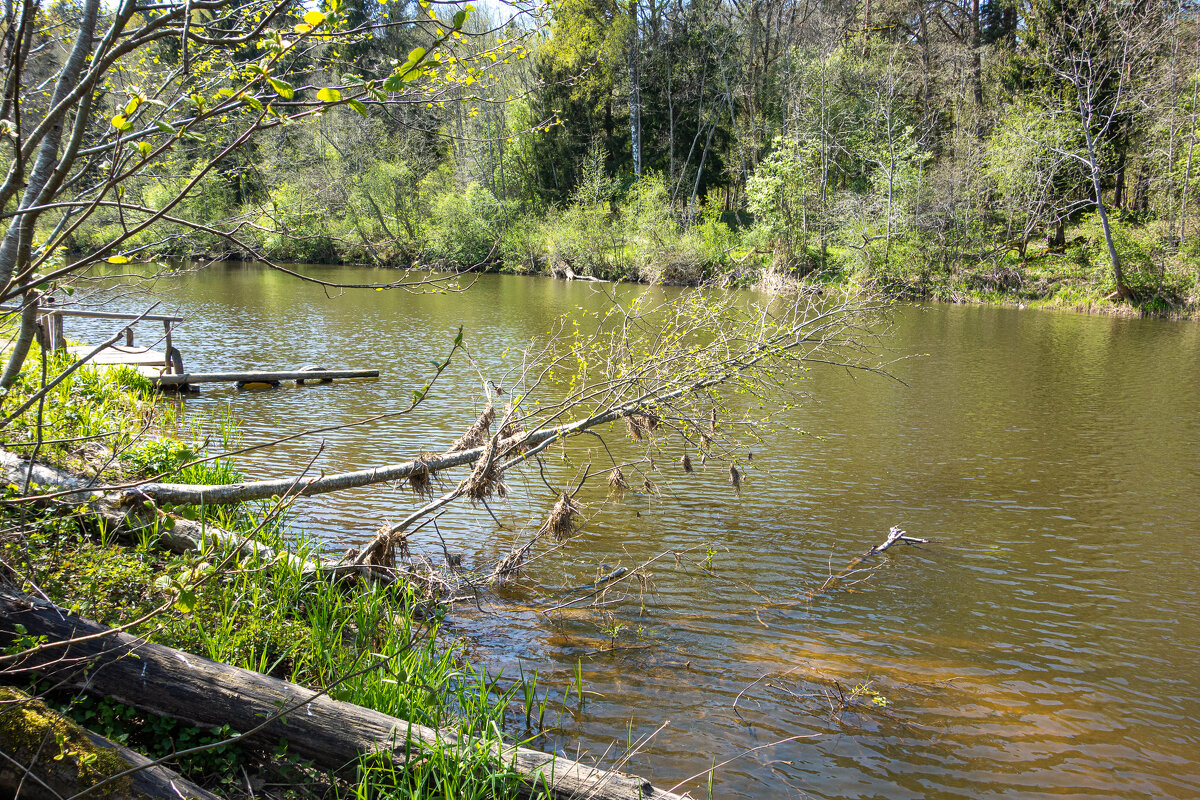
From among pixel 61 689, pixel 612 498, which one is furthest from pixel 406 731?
pixel 612 498

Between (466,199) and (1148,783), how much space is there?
135ft

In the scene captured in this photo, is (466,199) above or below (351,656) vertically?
above

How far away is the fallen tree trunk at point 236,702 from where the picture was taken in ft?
9.91

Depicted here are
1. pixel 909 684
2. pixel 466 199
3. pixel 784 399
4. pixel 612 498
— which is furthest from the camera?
pixel 466 199

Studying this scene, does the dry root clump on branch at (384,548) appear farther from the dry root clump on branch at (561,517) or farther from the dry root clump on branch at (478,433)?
the dry root clump on branch at (561,517)

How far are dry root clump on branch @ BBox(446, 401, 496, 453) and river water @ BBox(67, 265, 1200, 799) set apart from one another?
3.92 feet

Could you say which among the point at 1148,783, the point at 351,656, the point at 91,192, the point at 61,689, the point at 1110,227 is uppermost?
the point at 1110,227

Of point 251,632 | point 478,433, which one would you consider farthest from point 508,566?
point 251,632

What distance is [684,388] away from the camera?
675 cm

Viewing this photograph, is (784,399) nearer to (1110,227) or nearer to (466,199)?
(1110,227)

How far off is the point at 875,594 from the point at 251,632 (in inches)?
194

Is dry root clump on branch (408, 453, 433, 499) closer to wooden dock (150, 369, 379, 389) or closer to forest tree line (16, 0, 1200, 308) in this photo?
wooden dock (150, 369, 379, 389)

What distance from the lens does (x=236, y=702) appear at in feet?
10.1

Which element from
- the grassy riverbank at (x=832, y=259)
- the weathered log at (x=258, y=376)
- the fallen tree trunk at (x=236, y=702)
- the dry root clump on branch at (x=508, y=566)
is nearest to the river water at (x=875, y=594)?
the dry root clump on branch at (x=508, y=566)
